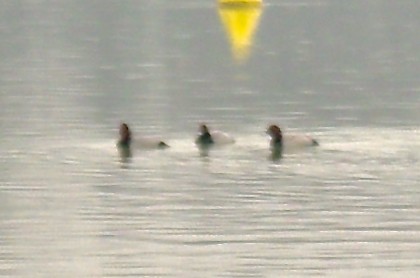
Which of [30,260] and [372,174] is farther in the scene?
[372,174]

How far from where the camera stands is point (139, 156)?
2292cm

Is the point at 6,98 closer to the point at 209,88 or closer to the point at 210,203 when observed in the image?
the point at 209,88

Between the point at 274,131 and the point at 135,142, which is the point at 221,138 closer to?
the point at 274,131

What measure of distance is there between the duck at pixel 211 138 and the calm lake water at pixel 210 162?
249mm

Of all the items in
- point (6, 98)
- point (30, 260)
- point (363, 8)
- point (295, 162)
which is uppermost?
point (363, 8)

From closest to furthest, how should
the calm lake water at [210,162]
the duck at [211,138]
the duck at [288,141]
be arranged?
the calm lake water at [210,162], the duck at [288,141], the duck at [211,138]

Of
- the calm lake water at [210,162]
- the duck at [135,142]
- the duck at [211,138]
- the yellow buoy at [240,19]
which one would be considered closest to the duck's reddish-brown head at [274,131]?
the calm lake water at [210,162]

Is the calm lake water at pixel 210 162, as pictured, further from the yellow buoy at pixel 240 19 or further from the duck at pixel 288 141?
the yellow buoy at pixel 240 19

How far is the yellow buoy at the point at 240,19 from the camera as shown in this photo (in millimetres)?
42547

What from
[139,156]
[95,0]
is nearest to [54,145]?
[139,156]

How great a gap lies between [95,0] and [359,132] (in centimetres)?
3460

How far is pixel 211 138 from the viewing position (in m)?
23.2

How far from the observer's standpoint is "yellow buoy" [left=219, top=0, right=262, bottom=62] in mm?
42547

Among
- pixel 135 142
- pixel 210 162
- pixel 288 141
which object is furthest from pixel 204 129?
pixel 210 162
